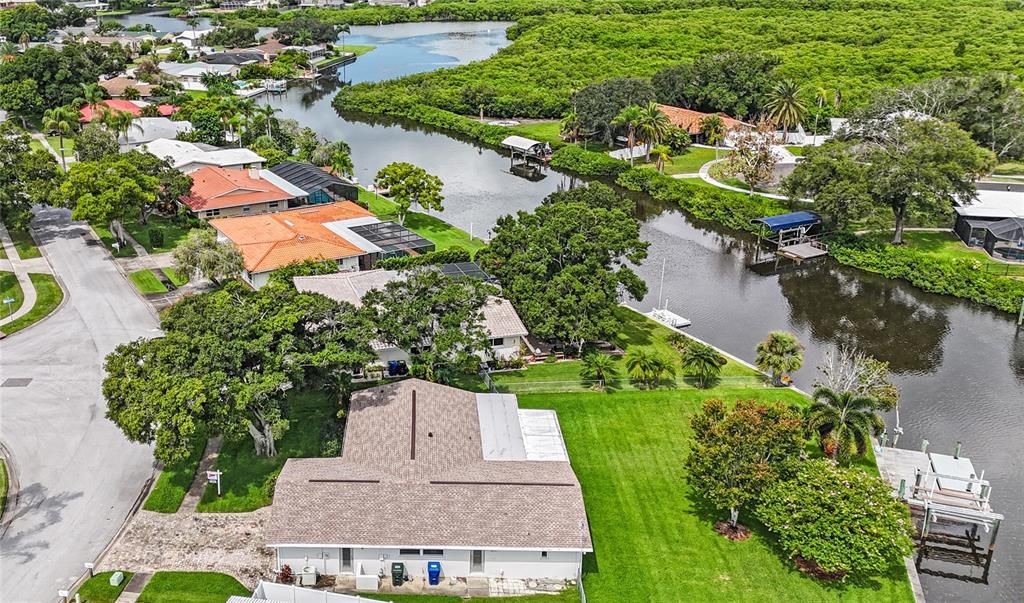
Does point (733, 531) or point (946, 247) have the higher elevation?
point (946, 247)

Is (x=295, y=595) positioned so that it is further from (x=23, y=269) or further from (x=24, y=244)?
(x=24, y=244)

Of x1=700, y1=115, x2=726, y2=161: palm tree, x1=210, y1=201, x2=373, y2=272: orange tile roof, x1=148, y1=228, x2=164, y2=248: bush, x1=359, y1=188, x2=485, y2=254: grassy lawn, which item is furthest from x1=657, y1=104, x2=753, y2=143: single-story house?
x1=148, y1=228, x2=164, y2=248: bush

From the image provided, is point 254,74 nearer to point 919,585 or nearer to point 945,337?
point 945,337

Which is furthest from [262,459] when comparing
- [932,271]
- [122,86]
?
[122,86]

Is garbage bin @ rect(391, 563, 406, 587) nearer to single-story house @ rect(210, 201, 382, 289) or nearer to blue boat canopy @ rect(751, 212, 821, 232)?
single-story house @ rect(210, 201, 382, 289)

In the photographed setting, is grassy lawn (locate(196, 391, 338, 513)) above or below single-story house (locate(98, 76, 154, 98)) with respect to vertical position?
below

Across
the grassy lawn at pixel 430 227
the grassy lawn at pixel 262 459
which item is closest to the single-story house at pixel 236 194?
the grassy lawn at pixel 430 227

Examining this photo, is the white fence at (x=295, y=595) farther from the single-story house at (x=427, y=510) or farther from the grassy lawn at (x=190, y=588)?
the single-story house at (x=427, y=510)
